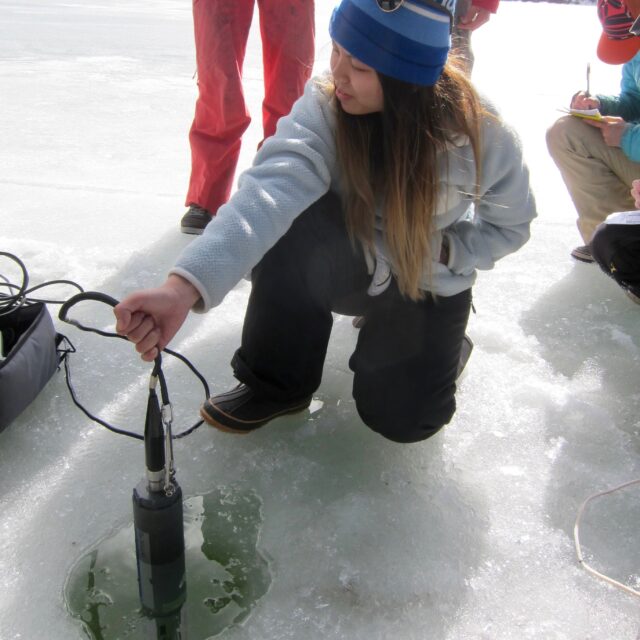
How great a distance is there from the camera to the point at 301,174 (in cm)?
125

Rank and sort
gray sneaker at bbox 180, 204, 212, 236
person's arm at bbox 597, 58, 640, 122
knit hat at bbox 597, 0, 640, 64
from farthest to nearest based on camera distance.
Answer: gray sneaker at bbox 180, 204, 212, 236 < person's arm at bbox 597, 58, 640, 122 < knit hat at bbox 597, 0, 640, 64

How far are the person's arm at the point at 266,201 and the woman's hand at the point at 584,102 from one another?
107 centimetres

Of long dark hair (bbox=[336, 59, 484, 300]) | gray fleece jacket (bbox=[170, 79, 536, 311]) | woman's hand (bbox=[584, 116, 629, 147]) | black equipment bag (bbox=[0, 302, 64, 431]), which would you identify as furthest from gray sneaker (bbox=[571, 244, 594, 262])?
black equipment bag (bbox=[0, 302, 64, 431])

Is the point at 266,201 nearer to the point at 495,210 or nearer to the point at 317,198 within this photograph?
the point at 317,198

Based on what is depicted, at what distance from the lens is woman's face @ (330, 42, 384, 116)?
1224 millimetres

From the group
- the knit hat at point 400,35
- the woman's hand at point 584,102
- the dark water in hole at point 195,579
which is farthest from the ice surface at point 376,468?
the knit hat at point 400,35

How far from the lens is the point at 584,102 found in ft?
6.98

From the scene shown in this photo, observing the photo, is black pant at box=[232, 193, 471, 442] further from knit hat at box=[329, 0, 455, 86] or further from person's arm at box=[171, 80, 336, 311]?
knit hat at box=[329, 0, 455, 86]

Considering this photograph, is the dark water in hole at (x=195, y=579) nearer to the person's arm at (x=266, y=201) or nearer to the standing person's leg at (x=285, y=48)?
the person's arm at (x=266, y=201)

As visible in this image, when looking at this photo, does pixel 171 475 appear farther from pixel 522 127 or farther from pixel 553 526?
pixel 522 127

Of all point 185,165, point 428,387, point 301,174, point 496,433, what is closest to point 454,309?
point 428,387

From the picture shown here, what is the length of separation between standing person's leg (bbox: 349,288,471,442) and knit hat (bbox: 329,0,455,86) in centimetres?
41

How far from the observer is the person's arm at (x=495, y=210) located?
134 cm

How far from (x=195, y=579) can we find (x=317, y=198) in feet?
2.11
